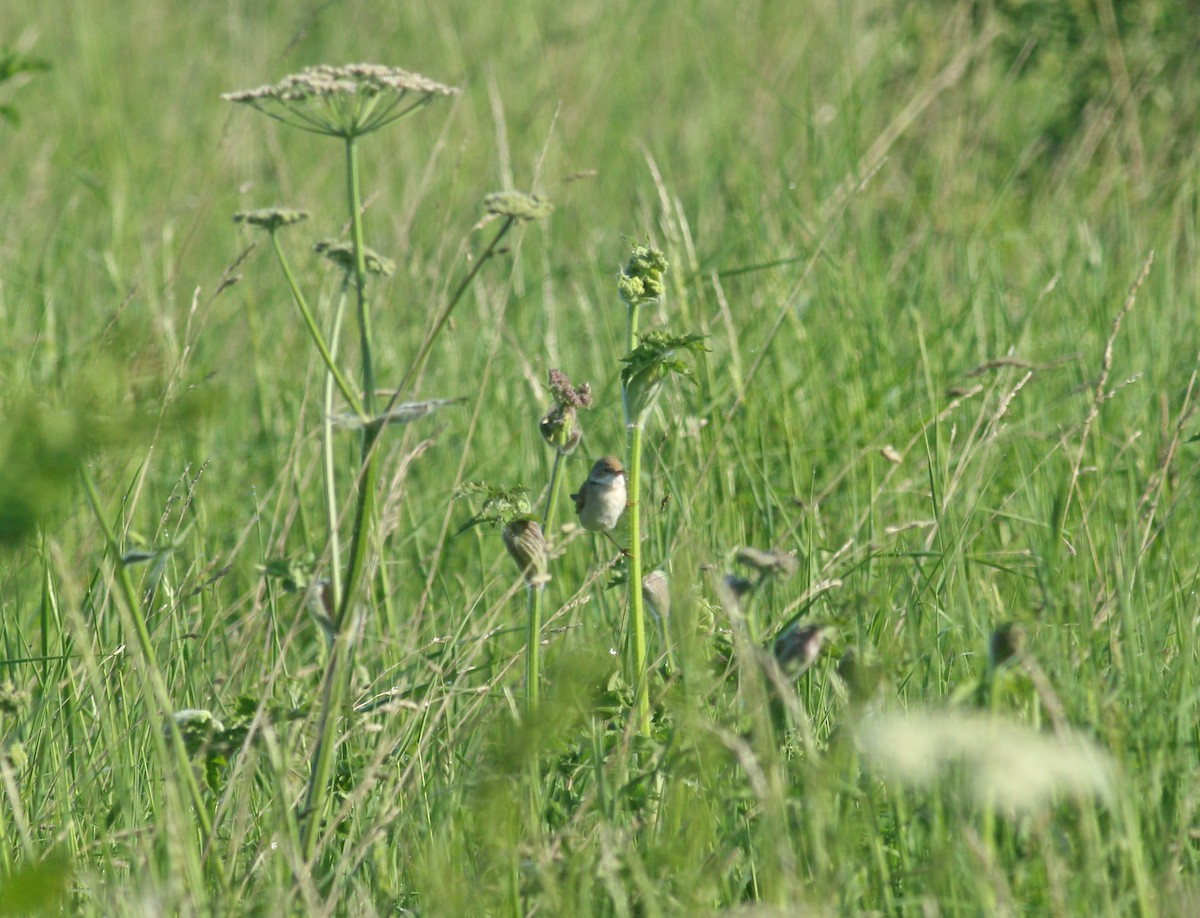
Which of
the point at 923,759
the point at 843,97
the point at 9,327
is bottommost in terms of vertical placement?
the point at 9,327

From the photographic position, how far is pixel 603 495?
1650mm

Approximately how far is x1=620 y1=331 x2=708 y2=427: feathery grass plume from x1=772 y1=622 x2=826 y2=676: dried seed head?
13.6 inches

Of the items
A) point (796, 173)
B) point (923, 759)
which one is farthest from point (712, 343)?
point (923, 759)

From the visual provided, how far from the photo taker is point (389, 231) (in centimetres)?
461

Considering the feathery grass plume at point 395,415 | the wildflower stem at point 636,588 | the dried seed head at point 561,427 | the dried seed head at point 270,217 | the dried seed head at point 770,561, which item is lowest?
the wildflower stem at point 636,588

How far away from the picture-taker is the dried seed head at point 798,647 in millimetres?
1377

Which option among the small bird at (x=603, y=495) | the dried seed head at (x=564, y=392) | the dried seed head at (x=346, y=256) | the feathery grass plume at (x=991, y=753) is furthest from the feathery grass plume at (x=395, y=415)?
the feathery grass plume at (x=991, y=753)

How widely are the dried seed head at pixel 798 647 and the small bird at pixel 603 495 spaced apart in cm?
33

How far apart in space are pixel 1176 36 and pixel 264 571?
459 cm

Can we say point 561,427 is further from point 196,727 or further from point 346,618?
point 196,727

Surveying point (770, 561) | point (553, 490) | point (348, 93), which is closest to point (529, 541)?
point (553, 490)

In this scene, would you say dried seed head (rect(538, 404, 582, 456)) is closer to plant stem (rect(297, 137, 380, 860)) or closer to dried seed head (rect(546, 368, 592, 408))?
dried seed head (rect(546, 368, 592, 408))

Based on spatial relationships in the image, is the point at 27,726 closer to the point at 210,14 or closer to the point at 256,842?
the point at 256,842

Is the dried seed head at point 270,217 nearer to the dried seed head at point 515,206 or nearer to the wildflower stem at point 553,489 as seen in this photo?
the dried seed head at point 515,206
